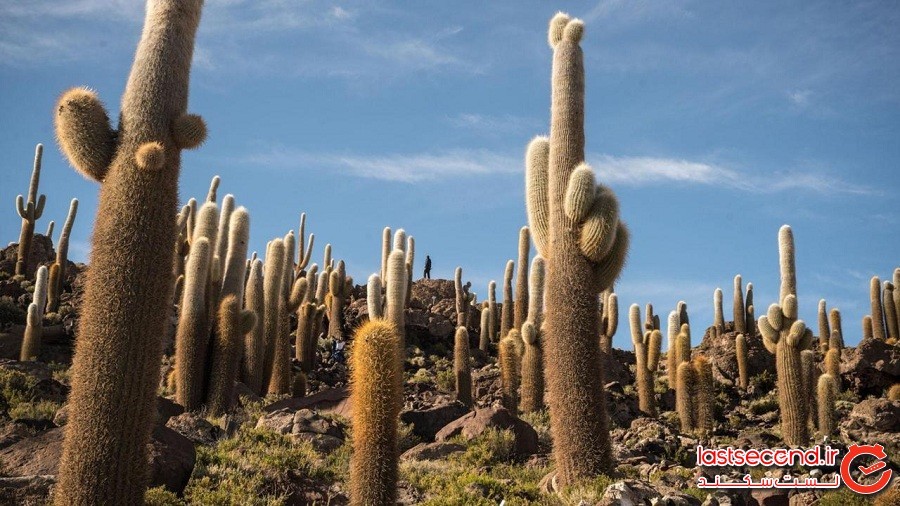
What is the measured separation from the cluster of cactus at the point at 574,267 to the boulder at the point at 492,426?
3621 mm

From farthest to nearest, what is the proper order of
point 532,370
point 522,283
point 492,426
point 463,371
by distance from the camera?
point 522,283 → point 463,371 → point 532,370 → point 492,426

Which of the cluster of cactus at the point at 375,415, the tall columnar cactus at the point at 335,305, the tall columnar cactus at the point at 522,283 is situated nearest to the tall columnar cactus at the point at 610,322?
the tall columnar cactus at the point at 522,283

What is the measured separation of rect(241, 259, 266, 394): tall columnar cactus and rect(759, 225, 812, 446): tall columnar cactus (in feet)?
34.8

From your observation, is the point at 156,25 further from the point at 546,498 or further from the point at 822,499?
the point at 822,499

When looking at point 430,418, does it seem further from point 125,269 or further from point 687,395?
point 125,269

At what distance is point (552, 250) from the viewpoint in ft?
38.3

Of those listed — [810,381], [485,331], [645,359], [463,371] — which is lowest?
[810,381]

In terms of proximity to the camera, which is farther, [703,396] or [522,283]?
[522,283]

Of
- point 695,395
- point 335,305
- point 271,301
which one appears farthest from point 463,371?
point 335,305

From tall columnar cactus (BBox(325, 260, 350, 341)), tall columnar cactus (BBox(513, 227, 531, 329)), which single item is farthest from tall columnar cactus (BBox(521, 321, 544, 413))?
tall columnar cactus (BBox(325, 260, 350, 341))

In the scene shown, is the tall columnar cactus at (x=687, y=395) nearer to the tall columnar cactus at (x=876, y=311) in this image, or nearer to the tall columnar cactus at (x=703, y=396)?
the tall columnar cactus at (x=703, y=396)

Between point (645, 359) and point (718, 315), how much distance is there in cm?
749

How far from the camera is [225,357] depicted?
1476cm

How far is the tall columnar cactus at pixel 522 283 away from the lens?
23.9m
